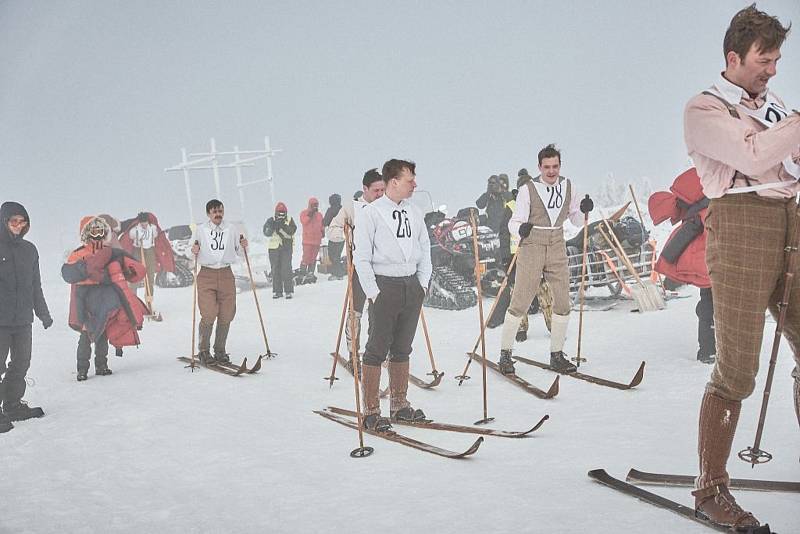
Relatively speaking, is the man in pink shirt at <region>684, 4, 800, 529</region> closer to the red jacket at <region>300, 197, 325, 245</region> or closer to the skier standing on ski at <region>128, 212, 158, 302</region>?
the skier standing on ski at <region>128, 212, 158, 302</region>

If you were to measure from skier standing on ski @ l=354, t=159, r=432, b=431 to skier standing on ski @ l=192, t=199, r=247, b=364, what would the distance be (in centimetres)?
251

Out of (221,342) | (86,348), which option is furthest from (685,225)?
(86,348)

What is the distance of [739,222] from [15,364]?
419 centimetres

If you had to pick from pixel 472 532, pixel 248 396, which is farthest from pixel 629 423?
pixel 248 396

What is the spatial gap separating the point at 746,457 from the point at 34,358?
645 cm

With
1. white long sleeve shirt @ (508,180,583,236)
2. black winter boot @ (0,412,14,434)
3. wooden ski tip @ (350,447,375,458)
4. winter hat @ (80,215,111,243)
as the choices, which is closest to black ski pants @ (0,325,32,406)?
black winter boot @ (0,412,14,434)

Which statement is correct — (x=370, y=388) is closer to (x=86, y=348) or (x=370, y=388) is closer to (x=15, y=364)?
(x=15, y=364)

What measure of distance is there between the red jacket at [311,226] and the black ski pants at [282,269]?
1807mm

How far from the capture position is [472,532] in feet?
7.00

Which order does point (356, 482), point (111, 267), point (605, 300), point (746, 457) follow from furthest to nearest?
point (605, 300), point (111, 267), point (356, 482), point (746, 457)

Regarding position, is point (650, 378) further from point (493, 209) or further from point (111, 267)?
point (493, 209)

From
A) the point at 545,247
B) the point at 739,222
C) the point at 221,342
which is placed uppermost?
the point at 739,222

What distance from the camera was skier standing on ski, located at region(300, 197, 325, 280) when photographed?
12.3 m

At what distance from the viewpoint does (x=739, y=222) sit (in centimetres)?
193
